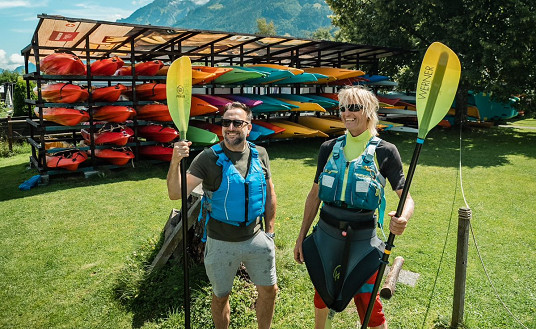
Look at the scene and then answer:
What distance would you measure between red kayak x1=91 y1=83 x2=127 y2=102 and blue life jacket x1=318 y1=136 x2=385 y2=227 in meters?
8.64

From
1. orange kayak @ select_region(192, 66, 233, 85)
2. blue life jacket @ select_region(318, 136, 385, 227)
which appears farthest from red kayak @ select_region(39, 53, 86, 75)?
blue life jacket @ select_region(318, 136, 385, 227)

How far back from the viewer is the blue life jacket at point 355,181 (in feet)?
8.77

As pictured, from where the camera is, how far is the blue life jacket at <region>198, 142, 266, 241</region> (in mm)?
→ 2996

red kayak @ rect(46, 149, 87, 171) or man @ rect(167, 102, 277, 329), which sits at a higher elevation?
man @ rect(167, 102, 277, 329)

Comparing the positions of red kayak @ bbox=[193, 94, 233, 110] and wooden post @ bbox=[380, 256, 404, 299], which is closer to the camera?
wooden post @ bbox=[380, 256, 404, 299]

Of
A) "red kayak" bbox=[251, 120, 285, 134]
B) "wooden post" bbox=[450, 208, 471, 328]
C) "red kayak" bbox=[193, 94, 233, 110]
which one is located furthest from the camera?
"red kayak" bbox=[251, 120, 285, 134]

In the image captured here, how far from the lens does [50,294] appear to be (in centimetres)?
449

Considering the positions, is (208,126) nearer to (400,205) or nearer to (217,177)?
(217,177)

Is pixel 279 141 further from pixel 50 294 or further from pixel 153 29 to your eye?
pixel 50 294

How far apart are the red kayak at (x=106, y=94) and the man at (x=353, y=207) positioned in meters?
8.57

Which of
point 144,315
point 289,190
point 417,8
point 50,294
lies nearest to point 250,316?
point 144,315

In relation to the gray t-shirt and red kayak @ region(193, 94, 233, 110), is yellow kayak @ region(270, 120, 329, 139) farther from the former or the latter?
the gray t-shirt

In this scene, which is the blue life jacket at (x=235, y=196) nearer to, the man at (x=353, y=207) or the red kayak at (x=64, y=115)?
the man at (x=353, y=207)

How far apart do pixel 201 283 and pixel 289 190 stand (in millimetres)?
4544
